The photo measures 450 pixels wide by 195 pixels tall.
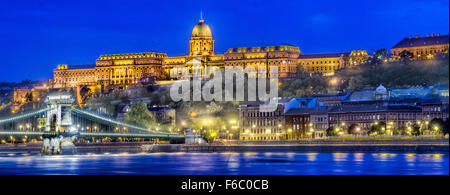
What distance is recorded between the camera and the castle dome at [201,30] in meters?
130

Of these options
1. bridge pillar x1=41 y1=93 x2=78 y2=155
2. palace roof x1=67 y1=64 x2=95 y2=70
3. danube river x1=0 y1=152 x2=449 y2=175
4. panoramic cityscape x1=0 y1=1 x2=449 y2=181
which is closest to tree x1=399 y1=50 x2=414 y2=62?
panoramic cityscape x1=0 y1=1 x2=449 y2=181

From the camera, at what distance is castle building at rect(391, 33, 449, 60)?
10000cm

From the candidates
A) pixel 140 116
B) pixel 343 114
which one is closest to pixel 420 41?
pixel 343 114

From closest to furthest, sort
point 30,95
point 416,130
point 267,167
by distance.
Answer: point 267,167
point 416,130
point 30,95

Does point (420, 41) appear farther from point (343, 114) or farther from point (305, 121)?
point (343, 114)

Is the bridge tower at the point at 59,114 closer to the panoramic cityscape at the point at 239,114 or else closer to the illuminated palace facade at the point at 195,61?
the panoramic cityscape at the point at 239,114

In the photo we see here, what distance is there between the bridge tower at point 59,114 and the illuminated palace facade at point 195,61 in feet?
199

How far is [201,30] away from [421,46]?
132 feet

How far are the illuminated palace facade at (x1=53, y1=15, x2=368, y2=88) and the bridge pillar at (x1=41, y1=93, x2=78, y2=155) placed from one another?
60916mm

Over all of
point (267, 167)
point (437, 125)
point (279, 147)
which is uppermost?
point (437, 125)

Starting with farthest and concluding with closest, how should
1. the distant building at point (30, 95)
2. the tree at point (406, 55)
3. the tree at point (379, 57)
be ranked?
the distant building at point (30, 95), the tree at point (379, 57), the tree at point (406, 55)

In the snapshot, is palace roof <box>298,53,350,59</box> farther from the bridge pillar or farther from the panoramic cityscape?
the bridge pillar

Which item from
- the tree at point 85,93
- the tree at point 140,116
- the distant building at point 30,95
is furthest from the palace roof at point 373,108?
the distant building at point 30,95

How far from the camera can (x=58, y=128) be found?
55406mm
